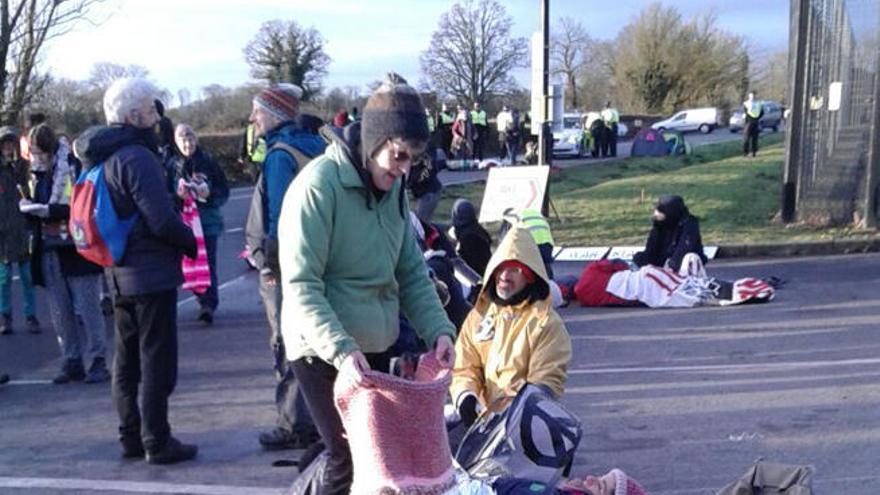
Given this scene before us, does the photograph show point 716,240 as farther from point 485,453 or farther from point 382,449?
point 382,449

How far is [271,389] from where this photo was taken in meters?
7.27

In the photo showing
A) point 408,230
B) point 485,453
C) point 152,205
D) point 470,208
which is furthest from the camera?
point 470,208

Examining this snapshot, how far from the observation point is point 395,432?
3172 mm

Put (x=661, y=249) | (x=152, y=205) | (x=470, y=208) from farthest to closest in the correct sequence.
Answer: (x=661, y=249)
(x=470, y=208)
(x=152, y=205)

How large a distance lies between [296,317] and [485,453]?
4.03ft

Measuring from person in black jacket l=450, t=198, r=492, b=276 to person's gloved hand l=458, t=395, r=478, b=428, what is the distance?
335 cm

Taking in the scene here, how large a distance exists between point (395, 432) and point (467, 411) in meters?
1.73

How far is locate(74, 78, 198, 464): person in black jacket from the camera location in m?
5.38

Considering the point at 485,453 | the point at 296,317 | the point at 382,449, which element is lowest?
the point at 485,453

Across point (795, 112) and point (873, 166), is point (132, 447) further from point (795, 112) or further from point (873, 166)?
point (795, 112)

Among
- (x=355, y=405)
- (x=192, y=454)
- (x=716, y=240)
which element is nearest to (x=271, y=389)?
(x=192, y=454)

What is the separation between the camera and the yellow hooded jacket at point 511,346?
4969 mm

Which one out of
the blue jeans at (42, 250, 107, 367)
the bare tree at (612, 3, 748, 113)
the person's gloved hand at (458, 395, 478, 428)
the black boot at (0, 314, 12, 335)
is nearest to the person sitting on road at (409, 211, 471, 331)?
the person's gloved hand at (458, 395, 478, 428)

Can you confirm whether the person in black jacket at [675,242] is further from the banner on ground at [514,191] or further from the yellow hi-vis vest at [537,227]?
the banner on ground at [514,191]
